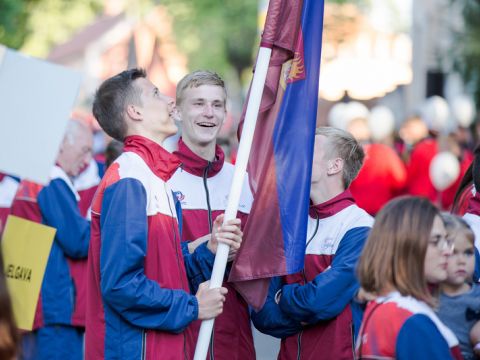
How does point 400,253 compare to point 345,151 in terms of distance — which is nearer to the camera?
point 400,253

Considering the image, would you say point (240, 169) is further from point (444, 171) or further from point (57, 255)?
point (444, 171)

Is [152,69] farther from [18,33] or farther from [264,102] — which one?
[264,102]

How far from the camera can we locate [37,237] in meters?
5.69

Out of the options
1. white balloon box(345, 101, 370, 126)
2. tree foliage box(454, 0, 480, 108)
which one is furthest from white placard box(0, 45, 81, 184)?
tree foliage box(454, 0, 480, 108)

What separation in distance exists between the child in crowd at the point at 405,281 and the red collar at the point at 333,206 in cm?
115

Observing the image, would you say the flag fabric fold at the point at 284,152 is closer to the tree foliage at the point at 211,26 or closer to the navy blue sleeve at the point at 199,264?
the navy blue sleeve at the point at 199,264

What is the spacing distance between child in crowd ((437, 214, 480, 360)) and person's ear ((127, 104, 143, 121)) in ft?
5.18

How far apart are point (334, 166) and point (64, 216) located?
8.11 feet

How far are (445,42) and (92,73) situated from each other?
114 feet

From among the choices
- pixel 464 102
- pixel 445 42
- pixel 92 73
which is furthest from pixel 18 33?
pixel 92 73

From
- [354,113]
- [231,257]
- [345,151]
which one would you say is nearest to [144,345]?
[231,257]

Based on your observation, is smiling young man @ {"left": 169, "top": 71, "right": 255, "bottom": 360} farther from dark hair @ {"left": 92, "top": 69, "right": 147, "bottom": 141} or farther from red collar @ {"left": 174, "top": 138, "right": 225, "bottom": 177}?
dark hair @ {"left": 92, "top": 69, "right": 147, "bottom": 141}

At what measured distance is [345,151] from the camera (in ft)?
18.2

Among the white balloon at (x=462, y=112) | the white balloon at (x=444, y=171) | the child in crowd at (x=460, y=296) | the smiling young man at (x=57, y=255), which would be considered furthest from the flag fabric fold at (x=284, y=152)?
the white balloon at (x=462, y=112)
